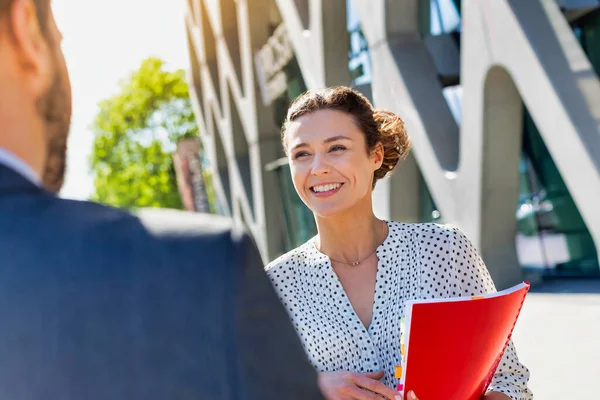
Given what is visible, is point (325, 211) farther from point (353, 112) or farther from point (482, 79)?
point (482, 79)

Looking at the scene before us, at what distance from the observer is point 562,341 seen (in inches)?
237

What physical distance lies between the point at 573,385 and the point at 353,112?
325cm

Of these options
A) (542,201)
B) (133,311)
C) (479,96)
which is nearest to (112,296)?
(133,311)

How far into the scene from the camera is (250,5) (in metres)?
16.1

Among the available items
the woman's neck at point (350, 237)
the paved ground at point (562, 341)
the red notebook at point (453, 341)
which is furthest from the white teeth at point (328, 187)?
the paved ground at point (562, 341)

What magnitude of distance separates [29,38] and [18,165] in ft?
0.44

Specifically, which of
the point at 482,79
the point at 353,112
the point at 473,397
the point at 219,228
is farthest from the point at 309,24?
the point at 219,228

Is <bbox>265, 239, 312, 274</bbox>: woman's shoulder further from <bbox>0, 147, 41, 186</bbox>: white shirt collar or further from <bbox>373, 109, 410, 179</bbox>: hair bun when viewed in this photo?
<bbox>0, 147, 41, 186</bbox>: white shirt collar

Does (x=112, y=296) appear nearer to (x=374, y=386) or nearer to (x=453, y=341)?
(x=453, y=341)

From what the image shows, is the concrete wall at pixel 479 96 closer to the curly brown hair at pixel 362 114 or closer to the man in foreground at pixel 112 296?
the curly brown hair at pixel 362 114

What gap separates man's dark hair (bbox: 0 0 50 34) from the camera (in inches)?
27.6

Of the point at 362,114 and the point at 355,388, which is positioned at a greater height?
the point at 362,114

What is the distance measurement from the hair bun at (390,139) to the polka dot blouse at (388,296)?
0.39m

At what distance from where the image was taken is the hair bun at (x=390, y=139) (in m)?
2.64
